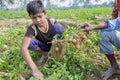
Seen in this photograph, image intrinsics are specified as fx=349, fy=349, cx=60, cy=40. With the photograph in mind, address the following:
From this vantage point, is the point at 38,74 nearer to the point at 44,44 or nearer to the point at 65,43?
the point at 65,43

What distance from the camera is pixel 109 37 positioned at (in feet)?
14.0

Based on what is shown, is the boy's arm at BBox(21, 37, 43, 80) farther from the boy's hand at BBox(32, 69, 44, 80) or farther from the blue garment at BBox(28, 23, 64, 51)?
the blue garment at BBox(28, 23, 64, 51)

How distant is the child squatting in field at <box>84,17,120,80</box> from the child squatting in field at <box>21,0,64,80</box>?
727 millimetres

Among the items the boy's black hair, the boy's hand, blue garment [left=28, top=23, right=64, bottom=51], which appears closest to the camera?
the boy's hand

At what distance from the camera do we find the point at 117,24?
401 cm

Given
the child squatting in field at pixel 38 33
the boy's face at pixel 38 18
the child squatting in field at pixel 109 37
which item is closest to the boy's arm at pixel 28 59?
the child squatting in field at pixel 38 33

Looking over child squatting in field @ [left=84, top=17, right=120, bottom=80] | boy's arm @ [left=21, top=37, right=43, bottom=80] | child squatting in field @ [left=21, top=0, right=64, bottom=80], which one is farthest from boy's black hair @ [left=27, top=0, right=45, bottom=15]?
child squatting in field @ [left=84, top=17, right=120, bottom=80]

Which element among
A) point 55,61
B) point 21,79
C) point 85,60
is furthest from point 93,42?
point 21,79

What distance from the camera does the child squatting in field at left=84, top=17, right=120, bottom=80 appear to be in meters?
4.00

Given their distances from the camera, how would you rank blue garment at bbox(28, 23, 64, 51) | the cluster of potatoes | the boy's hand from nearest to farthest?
the boy's hand
the cluster of potatoes
blue garment at bbox(28, 23, 64, 51)

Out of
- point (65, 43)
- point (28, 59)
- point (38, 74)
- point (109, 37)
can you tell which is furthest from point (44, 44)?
point (109, 37)

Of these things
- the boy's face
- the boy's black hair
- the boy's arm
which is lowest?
the boy's arm

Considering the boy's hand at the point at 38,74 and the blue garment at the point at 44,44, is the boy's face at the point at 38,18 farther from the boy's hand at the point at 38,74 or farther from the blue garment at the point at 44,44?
the boy's hand at the point at 38,74

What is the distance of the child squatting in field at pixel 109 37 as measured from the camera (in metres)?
4.00
